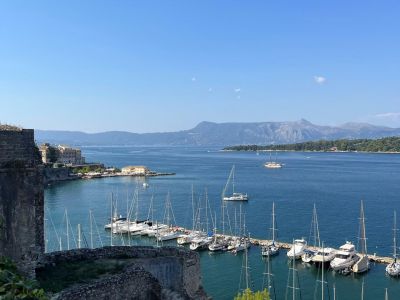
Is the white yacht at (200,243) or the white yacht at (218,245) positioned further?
the white yacht at (200,243)

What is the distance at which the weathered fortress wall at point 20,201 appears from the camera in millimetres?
11391

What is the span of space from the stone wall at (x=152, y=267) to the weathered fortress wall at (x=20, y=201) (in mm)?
1454

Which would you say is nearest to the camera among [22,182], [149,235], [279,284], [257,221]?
[22,182]

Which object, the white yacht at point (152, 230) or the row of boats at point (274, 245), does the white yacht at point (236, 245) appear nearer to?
the row of boats at point (274, 245)

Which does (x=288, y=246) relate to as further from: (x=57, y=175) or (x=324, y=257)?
(x=57, y=175)

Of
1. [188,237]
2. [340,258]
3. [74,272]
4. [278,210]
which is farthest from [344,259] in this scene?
[74,272]

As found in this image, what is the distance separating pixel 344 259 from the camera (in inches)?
1439

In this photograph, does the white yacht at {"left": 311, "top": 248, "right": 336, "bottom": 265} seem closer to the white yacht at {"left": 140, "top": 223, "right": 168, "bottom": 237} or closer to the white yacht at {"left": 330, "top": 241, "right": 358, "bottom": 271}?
the white yacht at {"left": 330, "top": 241, "right": 358, "bottom": 271}

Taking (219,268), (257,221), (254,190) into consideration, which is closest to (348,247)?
(219,268)

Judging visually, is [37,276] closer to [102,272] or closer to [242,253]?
[102,272]

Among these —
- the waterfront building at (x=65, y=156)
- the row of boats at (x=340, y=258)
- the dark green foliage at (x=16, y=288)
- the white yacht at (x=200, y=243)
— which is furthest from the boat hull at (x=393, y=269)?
the waterfront building at (x=65, y=156)

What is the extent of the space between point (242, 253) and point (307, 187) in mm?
50437

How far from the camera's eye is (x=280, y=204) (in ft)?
224

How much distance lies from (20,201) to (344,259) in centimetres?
3013
